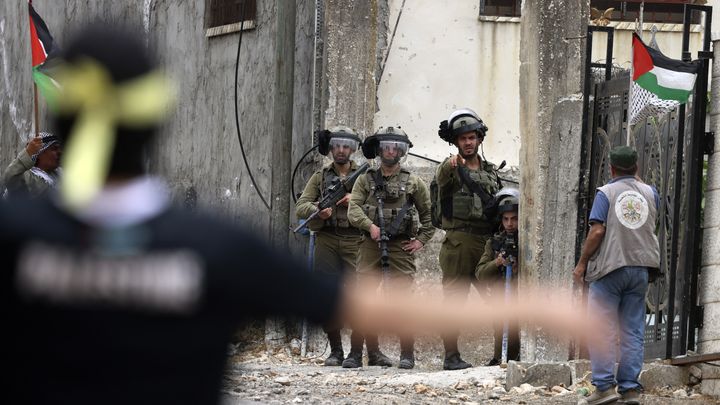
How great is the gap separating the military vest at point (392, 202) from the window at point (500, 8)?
266 centimetres

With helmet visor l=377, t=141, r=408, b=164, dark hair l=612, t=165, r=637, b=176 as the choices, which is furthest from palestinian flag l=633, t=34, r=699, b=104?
helmet visor l=377, t=141, r=408, b=164

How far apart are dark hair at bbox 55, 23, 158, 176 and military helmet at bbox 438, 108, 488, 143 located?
8.35 metres

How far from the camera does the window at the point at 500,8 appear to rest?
538 inches

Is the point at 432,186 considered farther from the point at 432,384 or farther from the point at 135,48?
the point at 135,48

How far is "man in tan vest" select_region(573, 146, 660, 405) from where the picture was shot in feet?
28.0

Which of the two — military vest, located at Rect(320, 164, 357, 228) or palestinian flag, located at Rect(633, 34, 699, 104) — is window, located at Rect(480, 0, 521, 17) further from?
palestinian flag, located at Rect(633, 34, 699, 104)

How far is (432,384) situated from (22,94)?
1340cm

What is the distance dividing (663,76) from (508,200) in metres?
2.28

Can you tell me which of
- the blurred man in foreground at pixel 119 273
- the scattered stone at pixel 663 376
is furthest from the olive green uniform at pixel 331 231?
the blurred man in foreground at pixel 119 273

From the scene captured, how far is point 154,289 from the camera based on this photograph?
8.24ft

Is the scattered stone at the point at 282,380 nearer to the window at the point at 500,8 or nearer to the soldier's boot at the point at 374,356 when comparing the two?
the soldier's boot at the point at 374,356

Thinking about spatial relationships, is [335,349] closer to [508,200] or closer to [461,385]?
[508,200]

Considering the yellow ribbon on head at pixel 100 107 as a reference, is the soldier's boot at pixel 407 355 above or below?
below

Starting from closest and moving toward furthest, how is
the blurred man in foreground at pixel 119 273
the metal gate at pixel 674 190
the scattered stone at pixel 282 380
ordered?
the blurred man in foreground at pixel 119 273
the metal gate at pixel 674 190
the scattered stone at pixel 282 380
